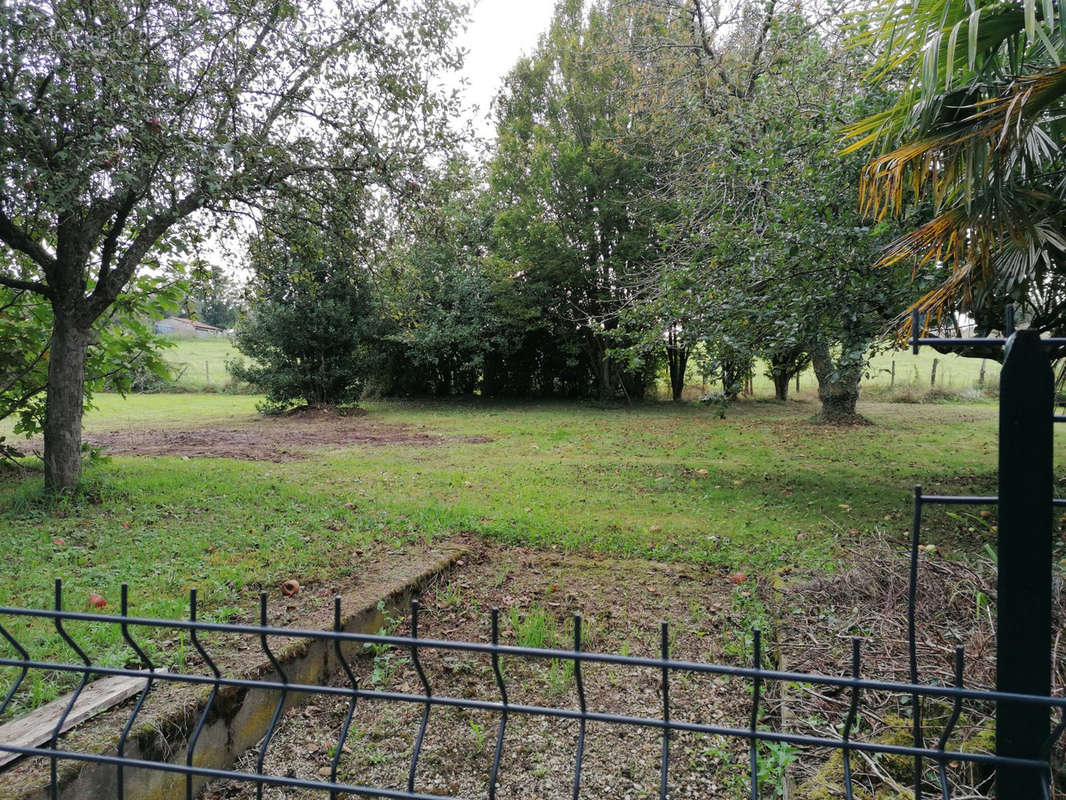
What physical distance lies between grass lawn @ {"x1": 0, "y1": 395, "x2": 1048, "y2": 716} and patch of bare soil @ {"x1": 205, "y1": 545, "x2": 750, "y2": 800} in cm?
82

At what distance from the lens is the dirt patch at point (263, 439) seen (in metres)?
9.62

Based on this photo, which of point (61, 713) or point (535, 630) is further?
point (535, 630)

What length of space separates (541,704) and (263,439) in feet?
32.8

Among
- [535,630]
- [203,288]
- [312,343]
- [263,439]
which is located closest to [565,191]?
[312,343]

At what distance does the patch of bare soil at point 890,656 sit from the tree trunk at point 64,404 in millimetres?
6312

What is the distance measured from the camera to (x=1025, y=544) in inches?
47.3

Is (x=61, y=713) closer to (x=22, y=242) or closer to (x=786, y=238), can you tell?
(x=22, y=242)

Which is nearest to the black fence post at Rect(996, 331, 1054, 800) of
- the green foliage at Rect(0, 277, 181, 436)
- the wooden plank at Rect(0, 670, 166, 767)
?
the wooden plank at Rect(0, 670, 166, 767)

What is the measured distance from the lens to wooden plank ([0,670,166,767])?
6.75 ft

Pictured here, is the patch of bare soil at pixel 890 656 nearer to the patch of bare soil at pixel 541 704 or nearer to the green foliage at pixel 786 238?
the patch of bare soil at pixel 541 704

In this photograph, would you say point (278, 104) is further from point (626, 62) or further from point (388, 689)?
point (626, 62)

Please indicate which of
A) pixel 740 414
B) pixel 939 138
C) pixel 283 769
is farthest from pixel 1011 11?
pixel 740 414

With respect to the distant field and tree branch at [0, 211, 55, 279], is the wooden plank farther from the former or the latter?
the distant field

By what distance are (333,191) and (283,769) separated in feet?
17.5
